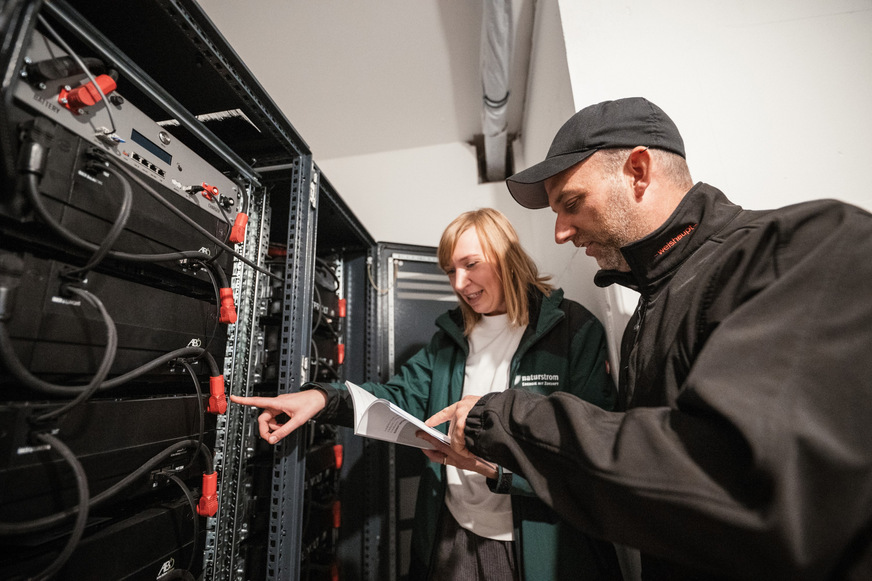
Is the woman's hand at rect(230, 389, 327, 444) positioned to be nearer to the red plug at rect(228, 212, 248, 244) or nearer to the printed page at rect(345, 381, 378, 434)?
the printed page at rect(345, 381, 378, 434)

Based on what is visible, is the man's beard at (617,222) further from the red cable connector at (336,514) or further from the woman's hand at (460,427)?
the red cable connector at (336,514)

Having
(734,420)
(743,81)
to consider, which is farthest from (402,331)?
(743,81)

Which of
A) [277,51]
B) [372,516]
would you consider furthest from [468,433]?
[277,51]

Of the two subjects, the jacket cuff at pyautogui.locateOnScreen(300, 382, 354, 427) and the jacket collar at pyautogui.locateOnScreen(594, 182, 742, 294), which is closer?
the jacket collar at pyautogui.locateOnScreen(594, 182, 742, 294)

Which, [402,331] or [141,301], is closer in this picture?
[141,301]

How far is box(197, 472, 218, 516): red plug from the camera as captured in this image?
66 centimetres

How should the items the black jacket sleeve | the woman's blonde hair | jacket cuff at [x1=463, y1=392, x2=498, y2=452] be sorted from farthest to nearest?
1. the woman's blonde hair
2. jacket cuff at [x1=463, y1=392, x2=498, y2=452]
3. the black jacket sleeve

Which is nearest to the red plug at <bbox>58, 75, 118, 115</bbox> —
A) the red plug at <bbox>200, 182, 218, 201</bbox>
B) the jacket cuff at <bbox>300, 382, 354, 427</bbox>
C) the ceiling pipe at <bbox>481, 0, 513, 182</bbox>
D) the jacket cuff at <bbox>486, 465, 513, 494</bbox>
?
the red plug at <bbox>200, 182, 218, 201</bbox>

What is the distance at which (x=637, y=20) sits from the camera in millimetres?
1039

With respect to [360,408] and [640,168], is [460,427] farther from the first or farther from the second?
[640,168]

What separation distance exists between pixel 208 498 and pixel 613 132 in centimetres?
110

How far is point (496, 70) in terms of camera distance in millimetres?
1506

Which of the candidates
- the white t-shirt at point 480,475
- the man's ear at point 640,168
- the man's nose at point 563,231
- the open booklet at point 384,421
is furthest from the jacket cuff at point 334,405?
the man's ear at point 640,168

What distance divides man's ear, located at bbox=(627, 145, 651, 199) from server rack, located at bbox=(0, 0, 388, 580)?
0.80 metres
